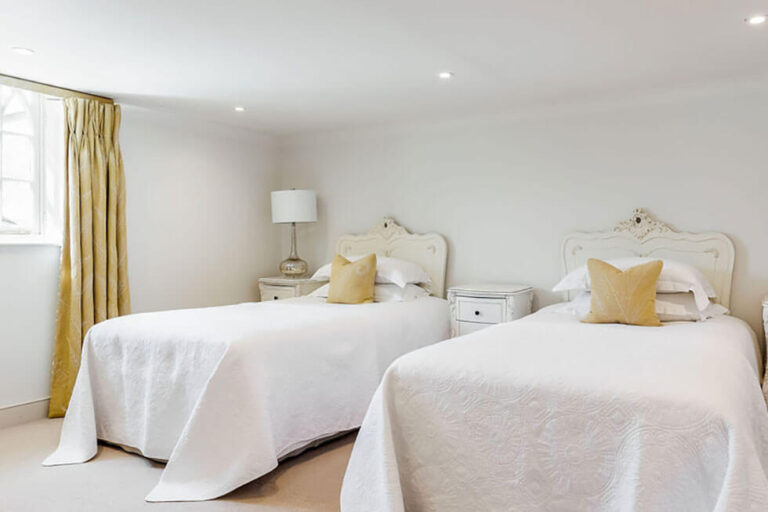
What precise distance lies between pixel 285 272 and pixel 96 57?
2.40 meters

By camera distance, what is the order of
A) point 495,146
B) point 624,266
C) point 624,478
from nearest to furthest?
point 624,478
point 624,266
point 495,146

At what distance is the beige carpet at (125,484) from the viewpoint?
7.95 ft

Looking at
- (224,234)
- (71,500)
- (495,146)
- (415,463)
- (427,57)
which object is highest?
(427,57)

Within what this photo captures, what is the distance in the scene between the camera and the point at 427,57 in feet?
10.0

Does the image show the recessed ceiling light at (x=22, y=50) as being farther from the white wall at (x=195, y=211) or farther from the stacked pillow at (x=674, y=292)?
the stacked pillow at (x=674, y=292)

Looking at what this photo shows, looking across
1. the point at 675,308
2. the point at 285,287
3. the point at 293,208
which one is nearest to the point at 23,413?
the point at 285,287

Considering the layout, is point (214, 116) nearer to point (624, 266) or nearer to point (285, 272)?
point (285, 272)

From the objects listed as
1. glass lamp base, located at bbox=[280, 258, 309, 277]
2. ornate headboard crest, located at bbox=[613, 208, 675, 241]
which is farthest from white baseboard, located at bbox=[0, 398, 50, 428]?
ornate headboard crest, located at bbox=[613, 208, 675, 241]

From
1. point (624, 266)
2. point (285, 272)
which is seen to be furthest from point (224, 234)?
point (624, 266)

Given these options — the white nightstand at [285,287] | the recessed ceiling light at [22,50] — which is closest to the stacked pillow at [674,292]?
the white nightstand at [285,287]

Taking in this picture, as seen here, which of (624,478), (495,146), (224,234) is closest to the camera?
(624,478)

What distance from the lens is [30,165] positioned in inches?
147

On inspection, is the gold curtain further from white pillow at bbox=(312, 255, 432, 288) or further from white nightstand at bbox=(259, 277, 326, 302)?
white pillow at bbox=(312, 255, 432, 288)

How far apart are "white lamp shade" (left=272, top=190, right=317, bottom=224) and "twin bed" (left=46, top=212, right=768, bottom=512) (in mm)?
1180
